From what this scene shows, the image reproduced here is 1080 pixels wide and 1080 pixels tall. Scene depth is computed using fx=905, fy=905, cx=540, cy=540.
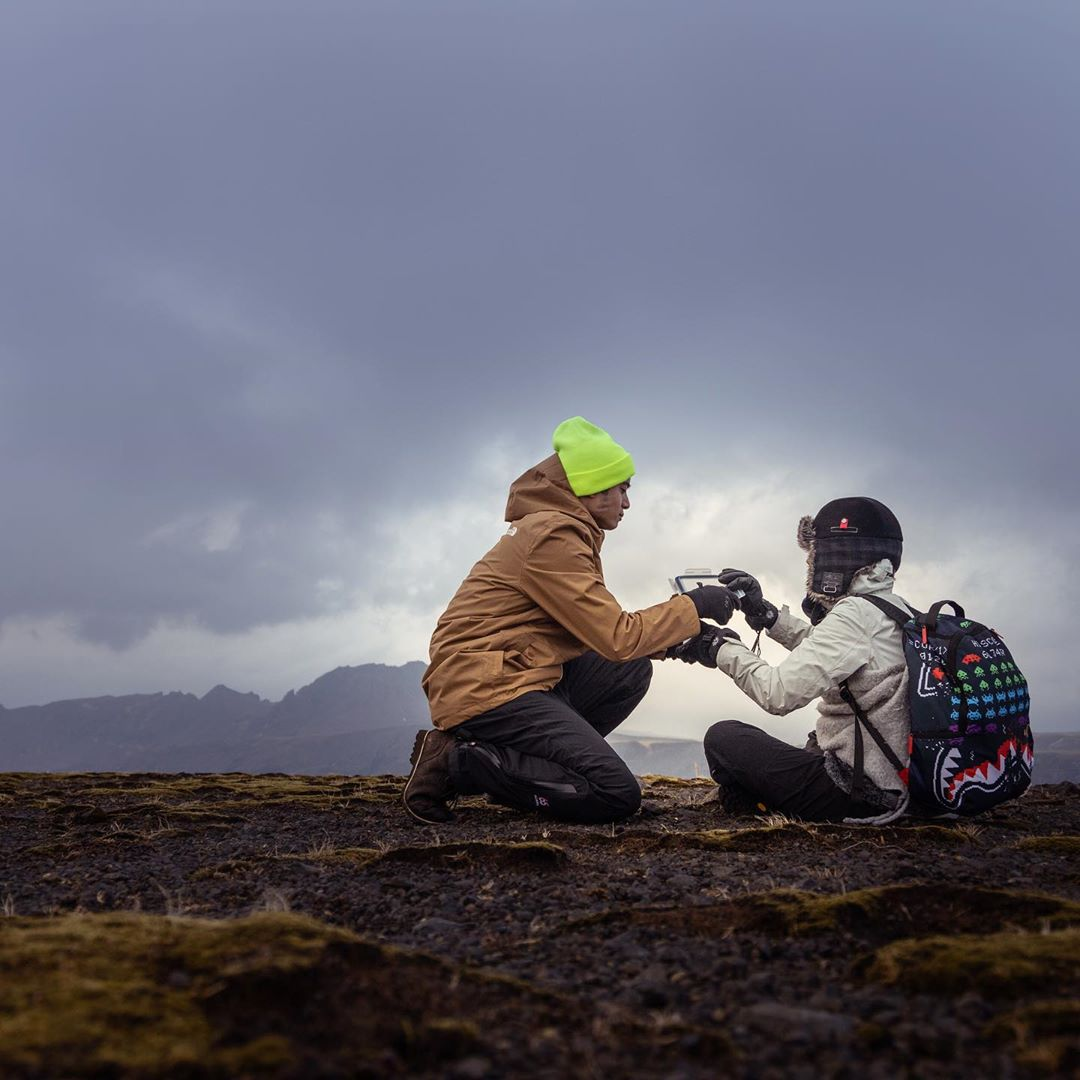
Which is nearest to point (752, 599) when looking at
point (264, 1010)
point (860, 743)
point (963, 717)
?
point (860, 743)

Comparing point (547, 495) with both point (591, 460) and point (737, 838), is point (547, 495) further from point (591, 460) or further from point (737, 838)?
point (737, 838)

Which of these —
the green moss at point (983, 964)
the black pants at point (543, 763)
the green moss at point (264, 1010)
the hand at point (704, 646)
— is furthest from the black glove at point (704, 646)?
the green moss at point (264, 1010)

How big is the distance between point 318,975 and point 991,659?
231 inches

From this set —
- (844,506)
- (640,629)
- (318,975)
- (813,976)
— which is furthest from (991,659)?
(318,975)

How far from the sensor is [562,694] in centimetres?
912

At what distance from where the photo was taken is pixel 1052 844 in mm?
6906

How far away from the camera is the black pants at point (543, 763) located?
8109 mm

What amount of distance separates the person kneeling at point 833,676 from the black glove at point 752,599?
0.01m

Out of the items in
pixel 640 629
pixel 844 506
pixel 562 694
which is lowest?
pixel 562 694

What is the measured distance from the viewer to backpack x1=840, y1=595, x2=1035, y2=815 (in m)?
6.89

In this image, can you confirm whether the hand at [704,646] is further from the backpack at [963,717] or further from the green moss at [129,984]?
the green moss at [129,984]

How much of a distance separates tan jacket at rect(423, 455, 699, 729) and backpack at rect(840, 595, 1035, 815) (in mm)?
2021

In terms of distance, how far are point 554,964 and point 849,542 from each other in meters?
5.07

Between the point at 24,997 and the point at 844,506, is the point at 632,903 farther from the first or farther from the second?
the point at 844,506
